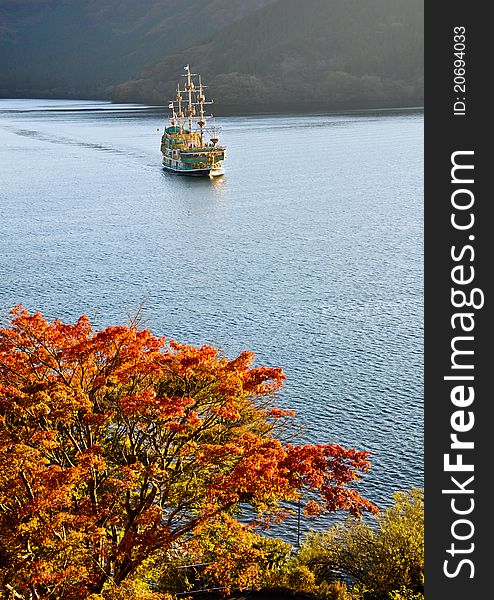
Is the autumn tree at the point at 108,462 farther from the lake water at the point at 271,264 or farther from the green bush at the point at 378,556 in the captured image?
the lake water at the point at 271,264

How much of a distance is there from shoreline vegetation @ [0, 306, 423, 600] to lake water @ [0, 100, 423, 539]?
27.0 feet

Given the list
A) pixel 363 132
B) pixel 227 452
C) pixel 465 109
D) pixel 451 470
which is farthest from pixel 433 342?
pixel 363 132

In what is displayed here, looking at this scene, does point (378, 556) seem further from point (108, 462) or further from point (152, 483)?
point (108, 462)

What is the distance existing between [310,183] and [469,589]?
368 ft

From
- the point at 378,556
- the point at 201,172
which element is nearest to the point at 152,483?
the point at 378,556

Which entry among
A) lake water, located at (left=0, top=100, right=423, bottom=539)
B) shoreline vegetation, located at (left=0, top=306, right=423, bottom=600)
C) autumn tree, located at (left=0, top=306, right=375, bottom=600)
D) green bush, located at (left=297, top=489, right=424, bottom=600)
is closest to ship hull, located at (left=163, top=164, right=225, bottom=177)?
lake water, located at (left=0, top=100, right=423, bottom=539)

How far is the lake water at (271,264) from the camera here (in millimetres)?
48094

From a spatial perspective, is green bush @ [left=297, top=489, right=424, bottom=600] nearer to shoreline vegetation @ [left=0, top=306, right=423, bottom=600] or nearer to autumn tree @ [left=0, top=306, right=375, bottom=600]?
shoreline vegetation @ [left=0, top=306, right=423, bottom=600]

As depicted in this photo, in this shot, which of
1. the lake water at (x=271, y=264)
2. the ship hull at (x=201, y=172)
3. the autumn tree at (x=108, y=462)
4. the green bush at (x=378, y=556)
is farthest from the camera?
the ship hull at (x=201, y=172)

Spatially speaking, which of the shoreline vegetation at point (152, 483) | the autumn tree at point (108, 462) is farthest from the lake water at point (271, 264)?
the autumn tree at point (108, 462)

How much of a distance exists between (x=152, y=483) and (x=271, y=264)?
54779mm

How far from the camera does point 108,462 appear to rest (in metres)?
29.2

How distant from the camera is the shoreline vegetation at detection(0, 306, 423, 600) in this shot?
23297mm

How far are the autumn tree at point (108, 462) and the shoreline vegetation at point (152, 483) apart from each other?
6 cm
